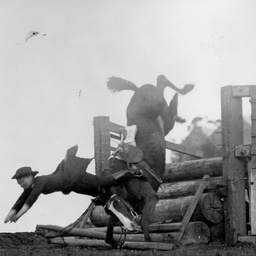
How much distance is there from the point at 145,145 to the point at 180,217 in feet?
9.39

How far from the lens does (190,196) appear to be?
47.3ft

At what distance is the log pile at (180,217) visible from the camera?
13516 millimetres

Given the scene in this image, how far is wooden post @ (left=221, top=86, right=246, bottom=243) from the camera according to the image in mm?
14227

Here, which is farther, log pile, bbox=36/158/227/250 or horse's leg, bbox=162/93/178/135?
log pile, bbox=36/158/227/250

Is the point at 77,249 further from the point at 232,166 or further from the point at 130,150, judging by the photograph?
the point at 232,166

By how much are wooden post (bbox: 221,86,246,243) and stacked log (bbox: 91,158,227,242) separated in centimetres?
14

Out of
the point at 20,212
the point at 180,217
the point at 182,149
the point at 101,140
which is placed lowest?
the point at 180,217

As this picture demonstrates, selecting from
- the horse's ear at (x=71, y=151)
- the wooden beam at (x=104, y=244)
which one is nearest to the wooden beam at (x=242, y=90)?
the wooden beam at (x=104, y=244)

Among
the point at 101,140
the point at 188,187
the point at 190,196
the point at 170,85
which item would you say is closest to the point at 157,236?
the point at 190,196

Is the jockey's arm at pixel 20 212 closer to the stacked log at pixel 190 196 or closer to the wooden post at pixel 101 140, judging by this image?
the stacked log at pixel 190 196

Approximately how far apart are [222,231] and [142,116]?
3461mm

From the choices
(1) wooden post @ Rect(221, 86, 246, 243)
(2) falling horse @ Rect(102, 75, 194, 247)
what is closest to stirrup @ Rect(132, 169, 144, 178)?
(2) falling horse @ Rect(102, 75, 194, 247)

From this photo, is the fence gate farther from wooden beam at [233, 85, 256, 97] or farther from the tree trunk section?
the tree trunk section

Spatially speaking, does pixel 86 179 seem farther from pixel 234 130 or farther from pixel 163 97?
pixel 234 130
